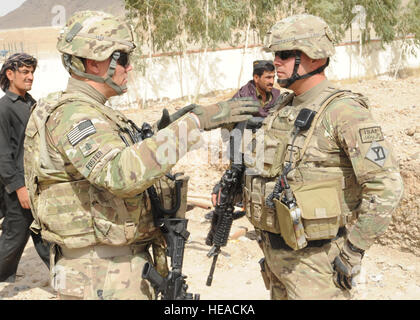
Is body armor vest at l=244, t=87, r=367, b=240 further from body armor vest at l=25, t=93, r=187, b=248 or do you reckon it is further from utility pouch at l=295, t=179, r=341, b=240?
body armor vest at l=25, t=93, r=187, b=248

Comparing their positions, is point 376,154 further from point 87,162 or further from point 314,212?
point 87,162

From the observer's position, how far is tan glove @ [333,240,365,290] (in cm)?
249

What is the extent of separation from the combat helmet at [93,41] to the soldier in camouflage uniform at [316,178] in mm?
891

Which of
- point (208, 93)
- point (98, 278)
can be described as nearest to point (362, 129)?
point (98, 278)

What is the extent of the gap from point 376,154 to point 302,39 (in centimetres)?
79

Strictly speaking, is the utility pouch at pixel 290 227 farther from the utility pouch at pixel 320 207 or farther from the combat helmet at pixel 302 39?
the combat helmet at pixel 302 39

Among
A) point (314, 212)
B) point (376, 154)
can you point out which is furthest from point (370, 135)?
point (314, 212)

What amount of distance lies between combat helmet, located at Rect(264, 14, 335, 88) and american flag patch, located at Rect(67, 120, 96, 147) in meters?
1.20

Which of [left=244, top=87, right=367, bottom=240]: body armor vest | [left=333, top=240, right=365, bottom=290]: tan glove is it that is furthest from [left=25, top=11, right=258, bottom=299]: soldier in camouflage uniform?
[left=333, top=240, right=365, bottom=290]: tan glove

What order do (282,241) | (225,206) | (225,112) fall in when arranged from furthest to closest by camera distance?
(225,206) < (282,241) < (225,112)

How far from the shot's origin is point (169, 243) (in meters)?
2.58

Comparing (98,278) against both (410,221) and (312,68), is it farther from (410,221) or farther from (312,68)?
(410,221)

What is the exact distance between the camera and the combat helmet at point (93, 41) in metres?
2.38
